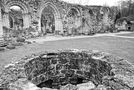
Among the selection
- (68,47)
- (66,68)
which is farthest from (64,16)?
(66,68)

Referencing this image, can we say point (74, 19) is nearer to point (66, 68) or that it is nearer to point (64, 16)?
point (64, 16)

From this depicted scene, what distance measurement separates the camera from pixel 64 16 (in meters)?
15.1

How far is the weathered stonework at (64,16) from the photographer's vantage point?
1196 centimetres

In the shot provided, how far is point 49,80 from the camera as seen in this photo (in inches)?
108

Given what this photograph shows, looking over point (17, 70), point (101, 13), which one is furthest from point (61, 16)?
point (17, 70)

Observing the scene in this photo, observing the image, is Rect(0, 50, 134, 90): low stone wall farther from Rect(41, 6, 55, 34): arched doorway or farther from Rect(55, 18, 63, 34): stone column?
Rect(41, 6, 55, 34): arched doorway

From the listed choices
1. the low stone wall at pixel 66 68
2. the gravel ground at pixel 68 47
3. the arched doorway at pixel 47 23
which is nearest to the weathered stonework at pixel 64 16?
the arched doorway at pixel 47 23

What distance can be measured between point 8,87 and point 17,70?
0.49 metres

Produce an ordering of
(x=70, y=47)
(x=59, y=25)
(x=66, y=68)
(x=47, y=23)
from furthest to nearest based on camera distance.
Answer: (x=47, y=23) → (x=59, y=25) → (x=70, y=47) → (x=66, y=68)

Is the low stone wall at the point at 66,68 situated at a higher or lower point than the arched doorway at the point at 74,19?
lower

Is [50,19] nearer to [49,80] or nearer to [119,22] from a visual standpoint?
[119,22]

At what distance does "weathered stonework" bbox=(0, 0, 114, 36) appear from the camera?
11956mm

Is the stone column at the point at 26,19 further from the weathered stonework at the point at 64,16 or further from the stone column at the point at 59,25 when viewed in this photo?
the stone column at the point at 59,25

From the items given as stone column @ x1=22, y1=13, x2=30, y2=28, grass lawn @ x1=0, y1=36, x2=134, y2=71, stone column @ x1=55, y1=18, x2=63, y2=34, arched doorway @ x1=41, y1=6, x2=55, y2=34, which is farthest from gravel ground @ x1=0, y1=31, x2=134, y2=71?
arched doorway @ x1=41, y1=6, x2=55, y2=34
